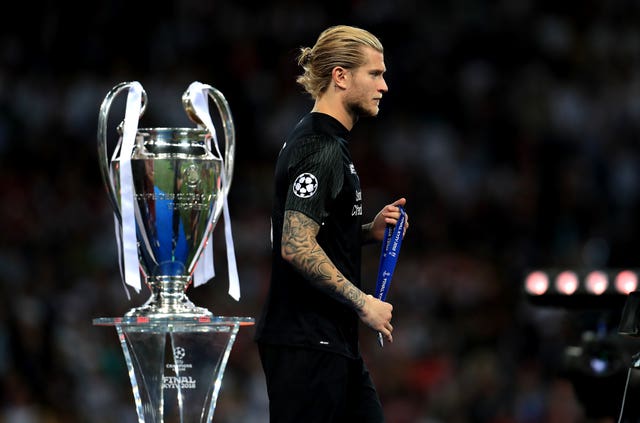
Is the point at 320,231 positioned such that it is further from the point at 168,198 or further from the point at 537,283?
the point at 537,283

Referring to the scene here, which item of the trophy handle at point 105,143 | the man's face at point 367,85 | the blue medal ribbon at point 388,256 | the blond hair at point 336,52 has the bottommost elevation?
the blue medal ribbon at point 388,256

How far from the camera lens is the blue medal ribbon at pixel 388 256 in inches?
144

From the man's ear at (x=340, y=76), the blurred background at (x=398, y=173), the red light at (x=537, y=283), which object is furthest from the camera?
the blurred background at (x=398, y=173)

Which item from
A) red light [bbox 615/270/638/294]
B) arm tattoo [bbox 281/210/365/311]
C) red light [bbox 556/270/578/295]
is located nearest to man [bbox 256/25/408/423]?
arm tattoo [bbox 281/210/365/311]

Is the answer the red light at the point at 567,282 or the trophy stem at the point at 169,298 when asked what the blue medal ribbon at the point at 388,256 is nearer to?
the trophy stem at the point at 169,298

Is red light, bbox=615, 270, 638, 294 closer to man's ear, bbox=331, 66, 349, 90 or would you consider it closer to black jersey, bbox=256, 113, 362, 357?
black jersey, bbox=256, 113, 362, 357

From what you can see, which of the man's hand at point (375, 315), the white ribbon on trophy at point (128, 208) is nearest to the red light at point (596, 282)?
the man's hand at point (375, 315)

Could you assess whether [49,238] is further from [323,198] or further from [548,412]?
[323,198]

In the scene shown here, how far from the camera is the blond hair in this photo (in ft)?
11.9

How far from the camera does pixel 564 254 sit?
9.37 meters

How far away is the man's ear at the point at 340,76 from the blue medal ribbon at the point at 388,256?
421mm

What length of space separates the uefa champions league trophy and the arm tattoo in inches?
16.4

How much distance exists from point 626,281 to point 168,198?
6.41 feet

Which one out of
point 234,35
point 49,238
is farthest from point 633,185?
point 49,238
